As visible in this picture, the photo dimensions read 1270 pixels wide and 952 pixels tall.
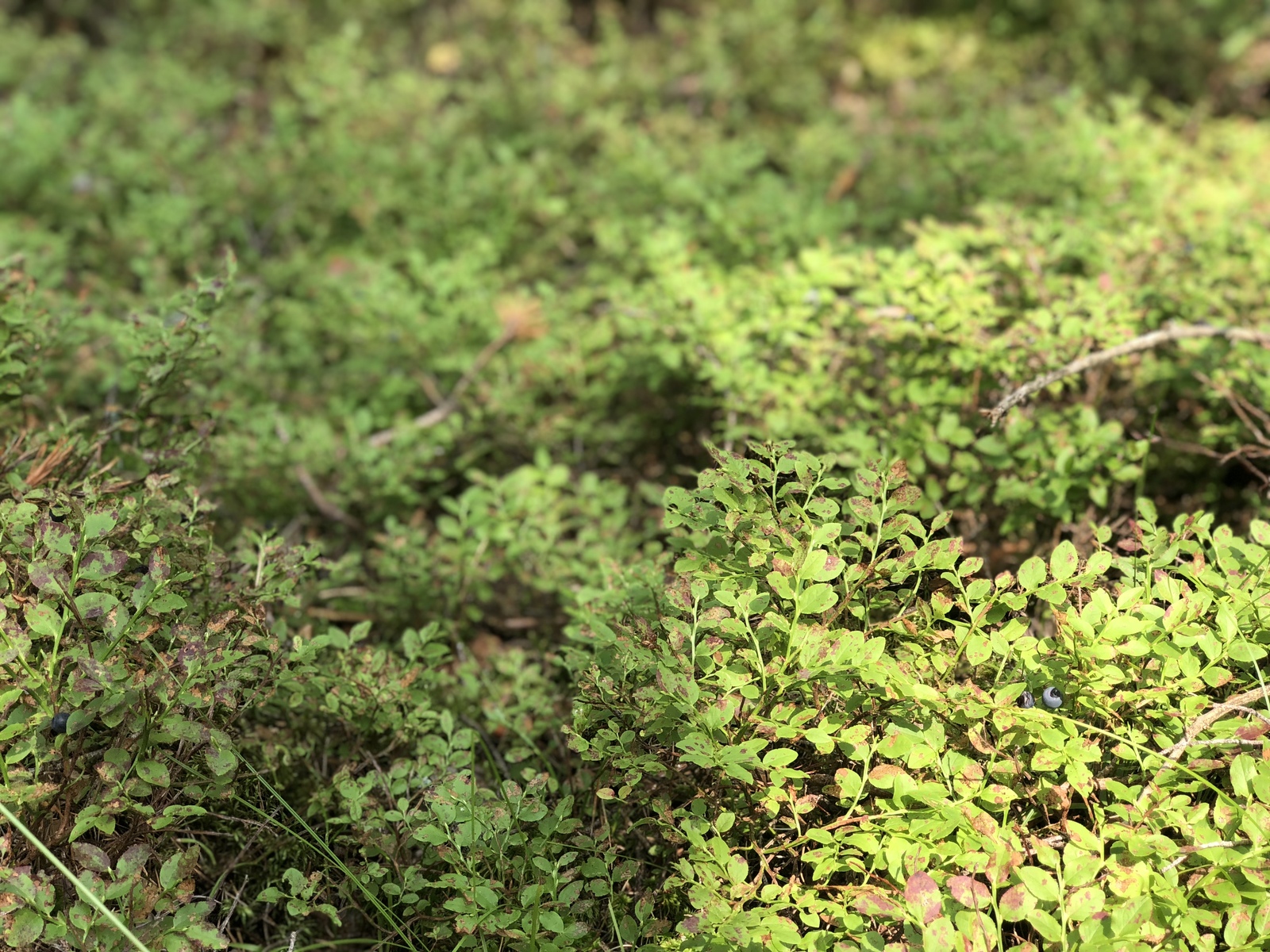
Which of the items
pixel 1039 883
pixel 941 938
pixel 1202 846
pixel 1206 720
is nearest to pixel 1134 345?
pixel 1206 720

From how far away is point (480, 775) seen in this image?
6.93 ft

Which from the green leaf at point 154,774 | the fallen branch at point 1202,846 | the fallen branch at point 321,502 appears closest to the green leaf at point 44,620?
the green leaf at point 154,774

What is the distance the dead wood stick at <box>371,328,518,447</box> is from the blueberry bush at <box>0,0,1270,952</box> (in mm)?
29

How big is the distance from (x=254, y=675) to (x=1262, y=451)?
6.85 feet

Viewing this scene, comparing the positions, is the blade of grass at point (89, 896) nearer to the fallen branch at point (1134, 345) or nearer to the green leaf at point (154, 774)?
the green leaf at point (154, 774)

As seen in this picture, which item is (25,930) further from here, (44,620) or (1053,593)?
(1053,593)

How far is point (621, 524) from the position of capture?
2.61 meters

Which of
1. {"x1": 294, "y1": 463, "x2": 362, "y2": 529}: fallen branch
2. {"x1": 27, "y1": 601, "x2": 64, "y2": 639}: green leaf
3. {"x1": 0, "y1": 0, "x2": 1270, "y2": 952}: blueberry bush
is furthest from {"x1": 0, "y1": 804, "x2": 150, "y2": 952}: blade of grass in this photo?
{"x1": 294, "y1": 463, "x2": 362, "y2": 529}: fallen branch

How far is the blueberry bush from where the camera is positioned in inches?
58.9

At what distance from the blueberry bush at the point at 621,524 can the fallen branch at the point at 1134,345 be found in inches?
1.1

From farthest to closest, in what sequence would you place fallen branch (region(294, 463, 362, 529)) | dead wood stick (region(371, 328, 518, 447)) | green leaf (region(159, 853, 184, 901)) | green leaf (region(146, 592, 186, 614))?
dead wood stick (region(371, 328, 518, 447)) < fallen branch (region(294, 463, 362, 529)) < green leaf (region(146, 592, 186, 614)) < green leaf (region(159, 853, 184, 901))

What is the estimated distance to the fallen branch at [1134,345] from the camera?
6.85 feet

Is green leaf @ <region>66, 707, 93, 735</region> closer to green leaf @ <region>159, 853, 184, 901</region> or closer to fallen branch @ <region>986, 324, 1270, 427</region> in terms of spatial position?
green leaf @ <region>159, 853, 184, 901</region>

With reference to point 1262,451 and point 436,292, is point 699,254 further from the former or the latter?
point 1262,451
